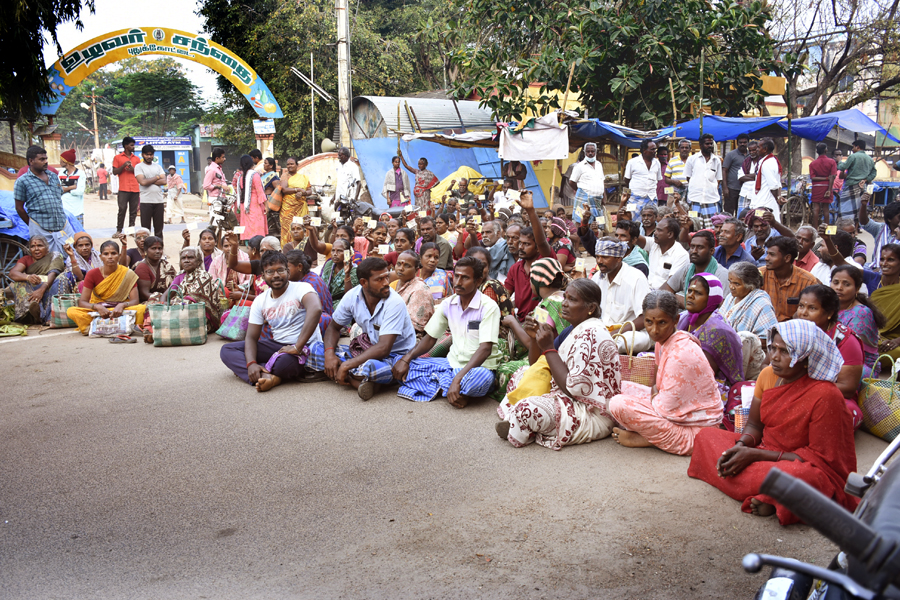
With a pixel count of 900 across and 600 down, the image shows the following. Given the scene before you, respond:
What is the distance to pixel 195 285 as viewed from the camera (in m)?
8.29

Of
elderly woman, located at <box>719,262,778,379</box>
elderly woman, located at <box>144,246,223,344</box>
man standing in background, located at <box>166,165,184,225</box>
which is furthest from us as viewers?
man standing in background, located at <box>166,165,184,225</box>

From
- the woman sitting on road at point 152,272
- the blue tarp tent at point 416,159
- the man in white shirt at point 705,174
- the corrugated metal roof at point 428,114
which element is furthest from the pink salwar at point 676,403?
the corrugated metal roof at point 428,114

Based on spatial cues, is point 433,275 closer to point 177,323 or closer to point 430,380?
point 430,380

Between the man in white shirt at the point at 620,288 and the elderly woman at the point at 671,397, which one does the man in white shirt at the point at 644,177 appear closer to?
the man in white shirt at the point at 620,288

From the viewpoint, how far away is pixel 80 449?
5047 millimetres

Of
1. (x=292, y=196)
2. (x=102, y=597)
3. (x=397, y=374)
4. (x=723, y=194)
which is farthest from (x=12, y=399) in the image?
(x=723, y=194)

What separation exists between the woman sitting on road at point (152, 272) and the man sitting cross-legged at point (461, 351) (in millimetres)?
4104

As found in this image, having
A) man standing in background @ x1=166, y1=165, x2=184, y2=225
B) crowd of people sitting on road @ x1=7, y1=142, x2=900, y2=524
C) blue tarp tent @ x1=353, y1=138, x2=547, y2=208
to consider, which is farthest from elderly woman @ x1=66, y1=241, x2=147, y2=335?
man standing in background @ x1=166, y1=165, x2=184, y2=225

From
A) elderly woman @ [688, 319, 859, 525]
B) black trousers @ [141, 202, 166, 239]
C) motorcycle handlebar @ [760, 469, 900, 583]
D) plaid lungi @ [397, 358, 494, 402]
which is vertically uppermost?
black trousers @ [141, 202, 166, 239]

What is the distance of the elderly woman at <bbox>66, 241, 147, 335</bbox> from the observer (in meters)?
8.59

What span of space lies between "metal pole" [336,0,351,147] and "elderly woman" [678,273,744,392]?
1675 centimetres

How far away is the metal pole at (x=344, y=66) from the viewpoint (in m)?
19.8

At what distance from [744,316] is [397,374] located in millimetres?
2788

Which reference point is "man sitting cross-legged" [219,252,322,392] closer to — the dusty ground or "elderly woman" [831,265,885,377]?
the dusty ground
